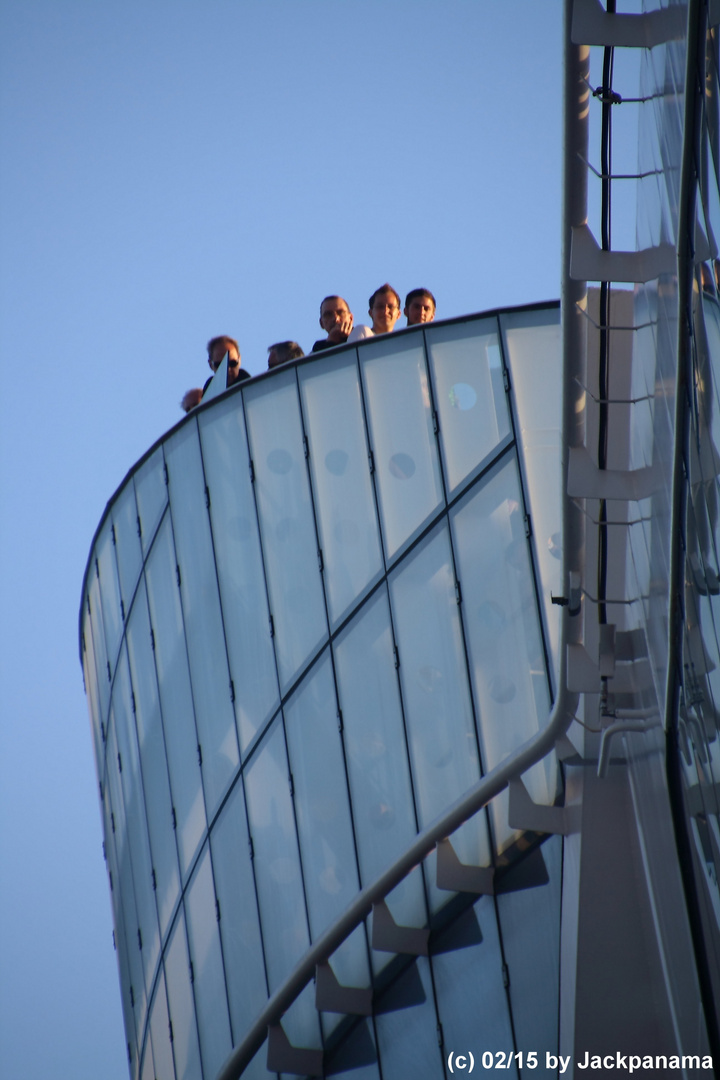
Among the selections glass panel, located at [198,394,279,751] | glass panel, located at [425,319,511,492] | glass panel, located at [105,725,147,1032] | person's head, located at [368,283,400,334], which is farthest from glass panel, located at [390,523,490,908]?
glass panel, located at [105,725,147,1032]

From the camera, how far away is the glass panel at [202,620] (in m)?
13.6

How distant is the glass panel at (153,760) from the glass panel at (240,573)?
83.1 inches

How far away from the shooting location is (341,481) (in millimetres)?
12406

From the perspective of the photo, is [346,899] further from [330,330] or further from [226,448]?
[330,330]

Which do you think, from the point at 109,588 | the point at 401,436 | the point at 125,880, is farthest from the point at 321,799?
the point at 125,880

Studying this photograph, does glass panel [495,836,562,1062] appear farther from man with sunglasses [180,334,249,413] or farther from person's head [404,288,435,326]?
man with sunglasses [180,334,249,413]

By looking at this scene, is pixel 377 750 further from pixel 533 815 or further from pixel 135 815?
pixel 135 815

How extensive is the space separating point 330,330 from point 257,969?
6532 mm

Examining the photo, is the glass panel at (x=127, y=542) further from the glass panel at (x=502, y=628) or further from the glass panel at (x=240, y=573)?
the glass panel at (x=502, y=628)

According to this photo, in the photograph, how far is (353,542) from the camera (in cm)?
1228

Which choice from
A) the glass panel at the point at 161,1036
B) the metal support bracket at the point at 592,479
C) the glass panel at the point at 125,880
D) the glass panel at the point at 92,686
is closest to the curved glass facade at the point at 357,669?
the glass panel at the point at 161,1036

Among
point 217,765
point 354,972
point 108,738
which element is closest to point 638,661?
point 354,972

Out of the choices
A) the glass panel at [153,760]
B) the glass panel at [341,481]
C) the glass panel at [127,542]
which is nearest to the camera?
the glass panel at [341,481]

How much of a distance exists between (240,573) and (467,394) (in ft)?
10.2
